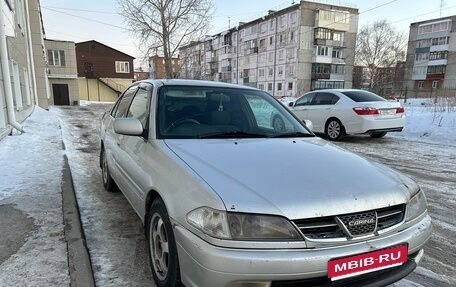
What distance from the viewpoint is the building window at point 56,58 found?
32.9m

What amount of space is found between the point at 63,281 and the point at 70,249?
51 cm

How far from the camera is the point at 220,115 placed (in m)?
3.38

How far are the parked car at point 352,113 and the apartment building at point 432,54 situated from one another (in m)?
59.7

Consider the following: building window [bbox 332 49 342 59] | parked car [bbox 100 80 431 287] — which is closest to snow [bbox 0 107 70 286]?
parked car [bbox 100 80 431 287]

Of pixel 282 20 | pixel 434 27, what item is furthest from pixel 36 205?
pixel 434 27

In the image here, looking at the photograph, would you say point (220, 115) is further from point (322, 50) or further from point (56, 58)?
point (322, 50)

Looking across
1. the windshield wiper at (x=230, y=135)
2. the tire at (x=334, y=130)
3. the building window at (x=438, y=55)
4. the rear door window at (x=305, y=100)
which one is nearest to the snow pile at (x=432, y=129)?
the tire at (x=334, y=130)

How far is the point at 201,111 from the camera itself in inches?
132

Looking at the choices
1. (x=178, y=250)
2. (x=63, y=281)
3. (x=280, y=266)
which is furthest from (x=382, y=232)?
(x=63, y=281)

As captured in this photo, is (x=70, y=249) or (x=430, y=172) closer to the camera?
(x=70, y=249)

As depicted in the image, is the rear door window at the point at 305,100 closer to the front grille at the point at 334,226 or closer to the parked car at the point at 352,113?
the parked car at the point at 352,113

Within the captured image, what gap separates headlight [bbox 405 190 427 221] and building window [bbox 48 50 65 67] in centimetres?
3621

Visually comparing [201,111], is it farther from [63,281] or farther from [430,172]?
[430,172]

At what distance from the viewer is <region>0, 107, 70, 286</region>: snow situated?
8.66 ft
